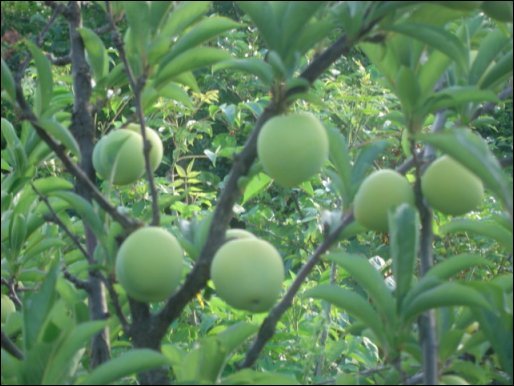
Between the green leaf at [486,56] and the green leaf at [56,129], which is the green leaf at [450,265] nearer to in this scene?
the green leaf at [486,56]

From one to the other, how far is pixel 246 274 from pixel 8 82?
0.47m

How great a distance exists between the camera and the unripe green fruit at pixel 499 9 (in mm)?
1224

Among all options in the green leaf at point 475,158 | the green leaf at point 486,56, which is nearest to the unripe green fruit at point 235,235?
the green leaf at point 475,158

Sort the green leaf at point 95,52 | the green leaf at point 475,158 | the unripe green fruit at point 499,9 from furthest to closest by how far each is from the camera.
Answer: the green leaf at point 95,52, the unripe green fruit at point 499,9, the green leaf at point 475,158

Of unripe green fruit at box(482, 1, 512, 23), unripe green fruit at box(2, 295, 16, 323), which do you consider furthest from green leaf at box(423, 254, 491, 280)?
unripe green fruit at box(2, 295, 16, 323)

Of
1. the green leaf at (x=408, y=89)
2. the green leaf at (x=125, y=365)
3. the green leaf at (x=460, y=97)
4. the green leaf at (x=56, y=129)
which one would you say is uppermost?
the green leaf at (x=408, y=89)

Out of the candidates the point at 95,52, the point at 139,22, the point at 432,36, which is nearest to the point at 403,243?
the point at 432,36

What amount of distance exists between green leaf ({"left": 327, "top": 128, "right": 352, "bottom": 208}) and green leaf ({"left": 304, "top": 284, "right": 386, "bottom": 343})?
168 millimetres

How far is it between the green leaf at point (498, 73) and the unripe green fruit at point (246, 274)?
46 centimetres

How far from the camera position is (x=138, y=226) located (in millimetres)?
1313

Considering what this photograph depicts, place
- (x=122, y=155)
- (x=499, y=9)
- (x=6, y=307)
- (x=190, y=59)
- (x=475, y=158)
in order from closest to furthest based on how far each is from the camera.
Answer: (x=475, y=158)
(x=499, y=9)
(x=190, y=59)
(x=122, y=155)
(x=6, y=307)

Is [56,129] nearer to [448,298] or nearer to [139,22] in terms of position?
[139,22]

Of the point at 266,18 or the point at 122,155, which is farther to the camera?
the point at 122,155

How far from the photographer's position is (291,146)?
47.6 inches
